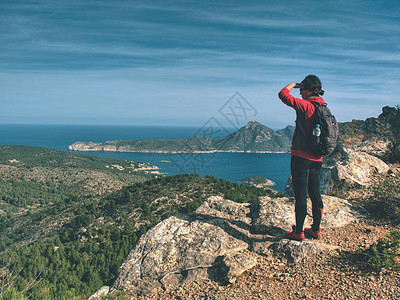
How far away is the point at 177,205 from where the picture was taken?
36188mm

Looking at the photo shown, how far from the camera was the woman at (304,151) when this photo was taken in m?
4.64

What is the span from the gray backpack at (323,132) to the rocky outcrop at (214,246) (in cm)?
179

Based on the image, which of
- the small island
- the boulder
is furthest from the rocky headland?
the small island

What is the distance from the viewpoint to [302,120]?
15.5 ft

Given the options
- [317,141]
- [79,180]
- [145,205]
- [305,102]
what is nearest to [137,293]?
[317,141]

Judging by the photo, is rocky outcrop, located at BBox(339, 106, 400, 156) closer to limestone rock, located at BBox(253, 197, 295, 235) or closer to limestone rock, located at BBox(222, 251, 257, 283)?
limestone rock, located at BBox(253, 197, 295, 235)

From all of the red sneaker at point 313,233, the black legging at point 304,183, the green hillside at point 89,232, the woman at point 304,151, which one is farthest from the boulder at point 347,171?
the green hillside at point 89,232

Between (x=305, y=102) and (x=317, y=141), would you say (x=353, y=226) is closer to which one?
(x=317, y=141)

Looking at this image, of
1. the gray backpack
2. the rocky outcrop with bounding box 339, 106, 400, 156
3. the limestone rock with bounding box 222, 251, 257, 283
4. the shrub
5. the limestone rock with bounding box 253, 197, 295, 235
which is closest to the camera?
the shrub

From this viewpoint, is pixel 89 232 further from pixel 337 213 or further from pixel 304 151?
pixel 304 151

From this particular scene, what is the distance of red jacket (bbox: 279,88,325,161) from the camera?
4.59 m

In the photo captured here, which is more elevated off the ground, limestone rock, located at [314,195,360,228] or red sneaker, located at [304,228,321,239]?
limestone rock, located at [314,195,360,228]

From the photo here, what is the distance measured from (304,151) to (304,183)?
0.60 m

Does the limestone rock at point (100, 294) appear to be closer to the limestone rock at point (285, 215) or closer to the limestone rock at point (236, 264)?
the limestone rock at point (236, 264)
